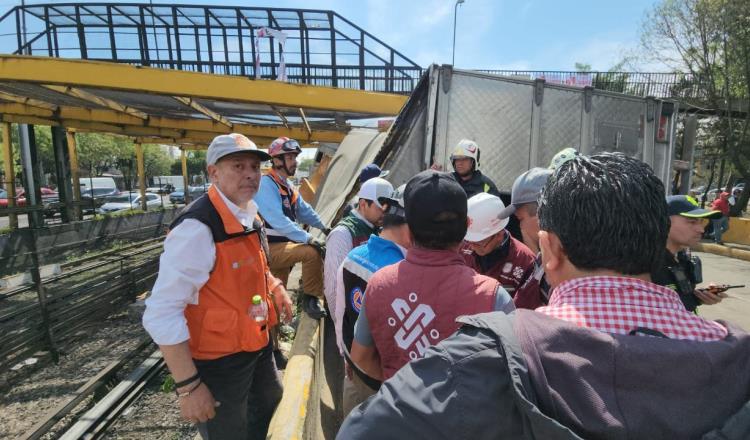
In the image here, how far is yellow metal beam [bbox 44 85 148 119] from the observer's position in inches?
256

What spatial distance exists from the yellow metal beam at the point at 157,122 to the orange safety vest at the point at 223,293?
9.53m

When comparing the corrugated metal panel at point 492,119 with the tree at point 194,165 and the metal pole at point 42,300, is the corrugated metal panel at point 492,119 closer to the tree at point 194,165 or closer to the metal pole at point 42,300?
the metal pole at point 42,300

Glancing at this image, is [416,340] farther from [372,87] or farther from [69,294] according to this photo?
[372,87]

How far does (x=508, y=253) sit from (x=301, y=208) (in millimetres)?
2643

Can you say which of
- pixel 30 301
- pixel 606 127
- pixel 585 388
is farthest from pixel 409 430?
pixel 30 301

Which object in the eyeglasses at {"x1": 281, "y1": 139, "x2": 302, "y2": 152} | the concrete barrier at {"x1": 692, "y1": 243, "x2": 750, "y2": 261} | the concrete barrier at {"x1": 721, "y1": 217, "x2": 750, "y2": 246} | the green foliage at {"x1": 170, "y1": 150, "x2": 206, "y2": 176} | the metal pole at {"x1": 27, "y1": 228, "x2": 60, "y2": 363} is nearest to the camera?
the eyeglasses at {"x1": 281, "y1": 139, "x2": 302, "y2": 152}

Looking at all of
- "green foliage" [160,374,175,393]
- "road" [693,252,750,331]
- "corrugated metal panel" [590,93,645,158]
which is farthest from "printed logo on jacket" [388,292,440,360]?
"road" [693,252,750,331]

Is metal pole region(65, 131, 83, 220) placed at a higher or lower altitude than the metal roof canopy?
lower

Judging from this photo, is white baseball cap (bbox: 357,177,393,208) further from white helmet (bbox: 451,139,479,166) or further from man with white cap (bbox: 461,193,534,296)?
white helmet (bbox: 451,139,479,166)

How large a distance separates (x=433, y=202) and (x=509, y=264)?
3.42 ft

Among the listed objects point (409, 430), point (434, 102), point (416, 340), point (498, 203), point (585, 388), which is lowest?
point (416, 340)

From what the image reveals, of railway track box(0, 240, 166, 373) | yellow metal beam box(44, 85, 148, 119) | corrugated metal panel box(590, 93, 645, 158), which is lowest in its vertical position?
railway track box(0, 240, 166, 373)

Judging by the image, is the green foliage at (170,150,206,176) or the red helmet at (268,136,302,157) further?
the green foliage at (170,150,206,176)

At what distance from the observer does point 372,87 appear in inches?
386
